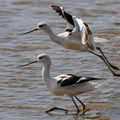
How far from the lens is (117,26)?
955 cm

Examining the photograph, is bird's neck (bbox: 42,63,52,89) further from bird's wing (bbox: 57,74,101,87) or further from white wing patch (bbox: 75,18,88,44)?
white wing patch (bbox: 75,18,88,44)

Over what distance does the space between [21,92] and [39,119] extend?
98cm

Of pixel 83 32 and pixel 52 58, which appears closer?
pixel 83 32

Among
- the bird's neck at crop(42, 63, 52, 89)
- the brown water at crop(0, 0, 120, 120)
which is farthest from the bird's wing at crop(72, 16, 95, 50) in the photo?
the bird's neck at crop(42, 63, 52, 89)

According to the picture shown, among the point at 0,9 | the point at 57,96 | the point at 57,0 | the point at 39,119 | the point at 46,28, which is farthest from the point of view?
the point at 57,0

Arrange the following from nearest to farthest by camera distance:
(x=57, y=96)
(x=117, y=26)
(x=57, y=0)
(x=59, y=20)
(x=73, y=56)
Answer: (x=57, y=96), (x=73, y=56), (x=117, y=26), (x=59, y=20), (x=57, y=0)

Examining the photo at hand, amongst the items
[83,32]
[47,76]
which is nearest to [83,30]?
[83,32]

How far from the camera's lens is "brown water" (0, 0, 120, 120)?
529 centimetres

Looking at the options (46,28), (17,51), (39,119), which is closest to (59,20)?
(17,51)

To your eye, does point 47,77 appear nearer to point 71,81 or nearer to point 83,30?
point 71,81

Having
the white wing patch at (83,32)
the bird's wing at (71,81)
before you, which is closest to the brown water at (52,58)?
the bird's wing at (71,81)

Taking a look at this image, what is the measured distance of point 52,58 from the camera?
751cm

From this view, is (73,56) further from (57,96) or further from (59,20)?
(59,20)

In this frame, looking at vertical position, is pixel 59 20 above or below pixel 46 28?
below
